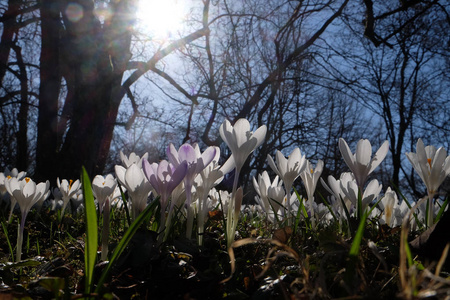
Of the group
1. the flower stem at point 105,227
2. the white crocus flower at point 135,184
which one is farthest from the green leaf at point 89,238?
the white crocus flower at point 135,184

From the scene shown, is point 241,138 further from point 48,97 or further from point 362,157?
point 48,97

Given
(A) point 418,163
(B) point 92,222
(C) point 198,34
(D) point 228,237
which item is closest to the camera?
(B) point 92,222

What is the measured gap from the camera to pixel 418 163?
118 centimetres

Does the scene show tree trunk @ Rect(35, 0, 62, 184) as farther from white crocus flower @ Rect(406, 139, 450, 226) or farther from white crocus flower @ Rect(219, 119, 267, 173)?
white crocus flower @ Rect(406, 139, 450, 226)

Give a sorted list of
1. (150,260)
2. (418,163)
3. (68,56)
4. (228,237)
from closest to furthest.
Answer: (150,260)
(228,237)
(418,163)
(68,56)

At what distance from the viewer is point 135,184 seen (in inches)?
42.1

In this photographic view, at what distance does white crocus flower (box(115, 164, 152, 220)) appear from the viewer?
106cm

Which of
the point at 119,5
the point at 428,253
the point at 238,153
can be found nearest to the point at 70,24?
the point at 119,5

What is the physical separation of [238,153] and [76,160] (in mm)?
5477

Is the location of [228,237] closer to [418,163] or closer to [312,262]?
[312,262]

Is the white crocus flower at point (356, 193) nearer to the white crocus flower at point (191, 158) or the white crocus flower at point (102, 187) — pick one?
the white crocus flower at point (191, 158)

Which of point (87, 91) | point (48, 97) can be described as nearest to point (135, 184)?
point (87, 91)

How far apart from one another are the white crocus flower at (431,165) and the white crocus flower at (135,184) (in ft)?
3.02

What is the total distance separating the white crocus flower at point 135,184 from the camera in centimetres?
106
